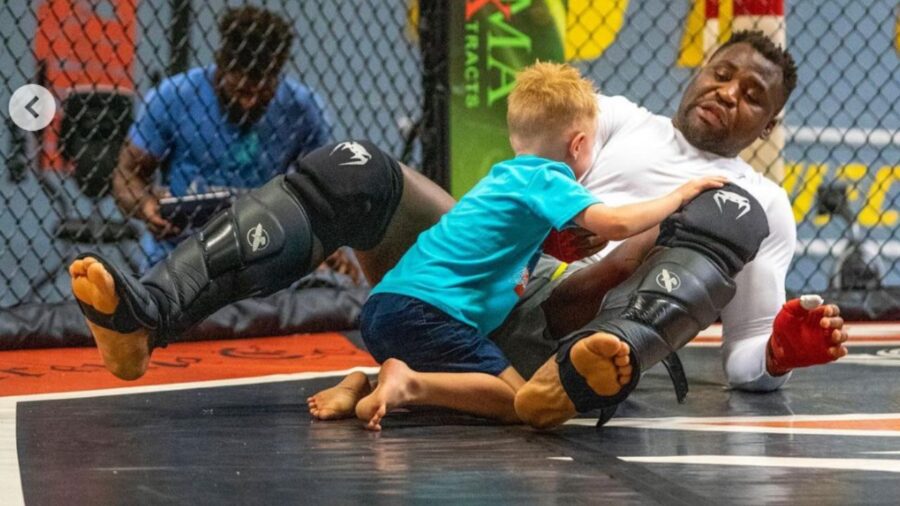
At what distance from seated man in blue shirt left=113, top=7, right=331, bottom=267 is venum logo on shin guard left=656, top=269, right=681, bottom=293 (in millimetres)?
2165

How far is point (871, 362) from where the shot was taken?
2.79m

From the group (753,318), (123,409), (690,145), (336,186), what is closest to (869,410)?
(753,318)

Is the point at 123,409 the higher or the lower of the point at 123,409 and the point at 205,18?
the higher

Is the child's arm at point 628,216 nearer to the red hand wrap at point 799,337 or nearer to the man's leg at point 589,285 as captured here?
the man's leg at point 589,285

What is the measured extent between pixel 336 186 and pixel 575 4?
8.31 ft

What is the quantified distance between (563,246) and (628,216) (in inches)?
8.7

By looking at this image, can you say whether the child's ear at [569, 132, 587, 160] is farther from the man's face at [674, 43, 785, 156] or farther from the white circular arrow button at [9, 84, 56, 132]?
the white circular arrow button at [9, 84, 56, 132]

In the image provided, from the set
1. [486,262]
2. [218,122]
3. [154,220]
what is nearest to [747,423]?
[486,262]

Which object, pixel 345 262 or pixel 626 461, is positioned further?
pixel 345 262

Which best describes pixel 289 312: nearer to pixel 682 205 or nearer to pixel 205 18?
pixel 682 205

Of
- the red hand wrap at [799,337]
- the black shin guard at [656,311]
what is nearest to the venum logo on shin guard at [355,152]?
the black shin guard at [656,311]

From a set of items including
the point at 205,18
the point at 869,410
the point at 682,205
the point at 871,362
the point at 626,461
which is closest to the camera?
the point at 626,461

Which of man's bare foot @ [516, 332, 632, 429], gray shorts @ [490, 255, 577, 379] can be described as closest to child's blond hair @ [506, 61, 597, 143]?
gray shorts @ [490, 255, 577, 379]

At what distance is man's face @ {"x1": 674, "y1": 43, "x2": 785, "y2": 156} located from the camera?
7.98 ft
